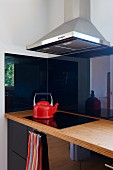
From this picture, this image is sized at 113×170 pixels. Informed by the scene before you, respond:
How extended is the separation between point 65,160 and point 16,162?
29.0 inches

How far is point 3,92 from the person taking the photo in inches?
76.3

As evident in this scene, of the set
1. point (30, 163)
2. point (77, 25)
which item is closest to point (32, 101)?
point (30, 163)

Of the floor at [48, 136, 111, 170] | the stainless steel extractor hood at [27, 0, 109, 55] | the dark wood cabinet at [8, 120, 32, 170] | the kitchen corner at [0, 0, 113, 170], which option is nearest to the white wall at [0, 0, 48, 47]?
the kitchen corner at [0, 0, 113, 170]

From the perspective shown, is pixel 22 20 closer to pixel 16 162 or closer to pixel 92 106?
pixel 92 106

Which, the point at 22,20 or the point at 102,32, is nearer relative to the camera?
the point at 102,32

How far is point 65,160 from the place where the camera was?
4.18 ft

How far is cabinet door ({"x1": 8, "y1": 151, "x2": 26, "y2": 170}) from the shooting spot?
1.69 m

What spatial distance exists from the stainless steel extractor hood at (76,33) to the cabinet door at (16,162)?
1.11 metres

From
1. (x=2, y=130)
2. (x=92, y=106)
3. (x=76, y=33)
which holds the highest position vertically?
(x=76, y=33)

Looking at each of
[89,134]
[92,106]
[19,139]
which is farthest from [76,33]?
[19,139]

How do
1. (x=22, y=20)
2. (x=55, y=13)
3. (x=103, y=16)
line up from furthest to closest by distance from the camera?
(x=55, y=13) < (x=22, y=20) < (x=103, y=16)

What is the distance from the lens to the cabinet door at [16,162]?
169 centimetres

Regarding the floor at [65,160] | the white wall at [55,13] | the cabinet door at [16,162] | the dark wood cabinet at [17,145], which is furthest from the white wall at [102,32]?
the cabinet door at [16,162]

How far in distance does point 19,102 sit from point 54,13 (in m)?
1.21
